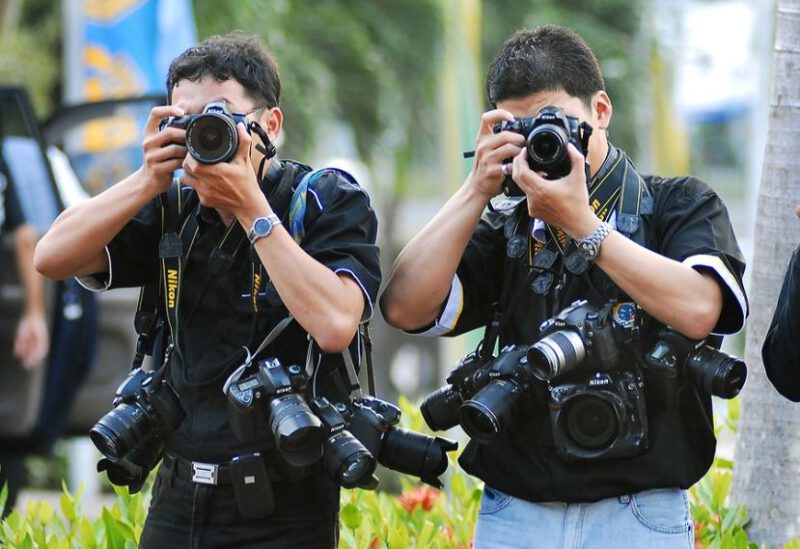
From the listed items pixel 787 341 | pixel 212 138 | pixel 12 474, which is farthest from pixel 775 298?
pixel 12 474

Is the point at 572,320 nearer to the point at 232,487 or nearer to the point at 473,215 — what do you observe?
the point at 473,215

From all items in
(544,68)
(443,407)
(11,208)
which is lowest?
(11,208)

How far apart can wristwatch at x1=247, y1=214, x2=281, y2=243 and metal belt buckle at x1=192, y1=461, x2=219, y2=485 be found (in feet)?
1.63

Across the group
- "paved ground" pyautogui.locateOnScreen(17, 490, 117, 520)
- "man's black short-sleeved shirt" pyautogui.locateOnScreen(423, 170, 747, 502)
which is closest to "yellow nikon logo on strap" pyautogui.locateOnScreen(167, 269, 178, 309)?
"man's black short-sleeved shirt" pyautogui.locateOnScreen(423, 170, 747, 502)

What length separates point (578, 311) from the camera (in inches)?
117

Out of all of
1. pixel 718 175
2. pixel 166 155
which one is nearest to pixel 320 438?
pixel 166 155

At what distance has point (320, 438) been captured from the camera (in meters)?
2.98

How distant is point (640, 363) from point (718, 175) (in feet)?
112

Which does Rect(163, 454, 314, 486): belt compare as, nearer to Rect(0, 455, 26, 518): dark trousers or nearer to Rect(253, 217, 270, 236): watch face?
Rect(253, 217, 270, 236): watch face

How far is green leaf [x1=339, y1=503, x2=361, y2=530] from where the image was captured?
381 centimetres

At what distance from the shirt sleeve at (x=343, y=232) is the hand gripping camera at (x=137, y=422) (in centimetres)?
45

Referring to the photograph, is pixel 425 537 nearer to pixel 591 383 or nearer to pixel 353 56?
pixel 591 383

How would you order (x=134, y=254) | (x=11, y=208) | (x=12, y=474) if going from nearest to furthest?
(x=134, y=254) < (x=12, y=474) < (x=11, y=208)

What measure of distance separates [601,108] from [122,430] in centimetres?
125
